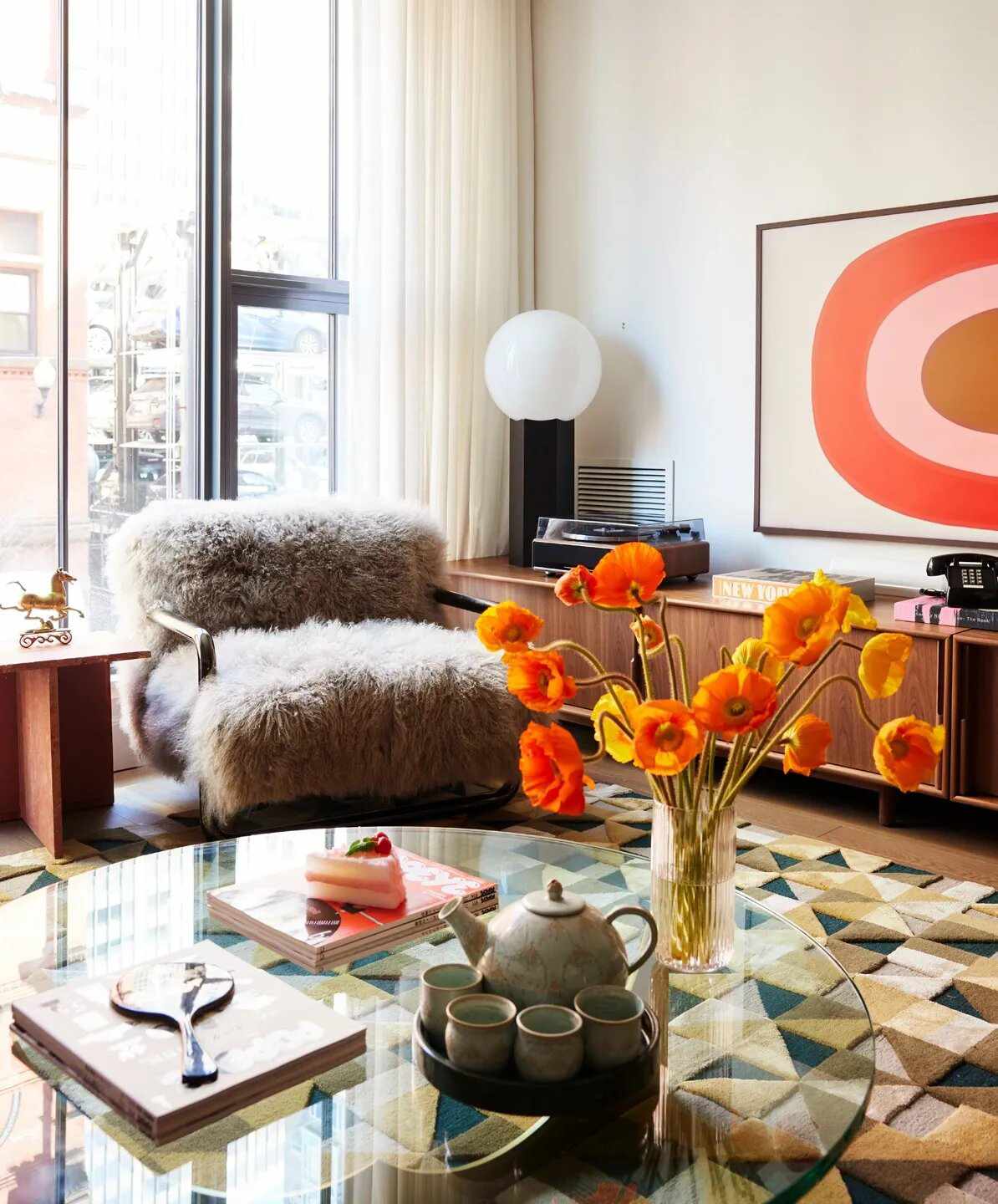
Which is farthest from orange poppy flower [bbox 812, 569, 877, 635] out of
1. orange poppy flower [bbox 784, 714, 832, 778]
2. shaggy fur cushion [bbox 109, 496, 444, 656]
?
shaggy fur cushion [bbox 109, 496, 444, 656]

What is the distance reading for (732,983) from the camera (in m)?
1.39

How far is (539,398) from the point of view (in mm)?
3818

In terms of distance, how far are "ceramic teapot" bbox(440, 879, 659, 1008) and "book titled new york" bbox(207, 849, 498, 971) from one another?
307 millimetres

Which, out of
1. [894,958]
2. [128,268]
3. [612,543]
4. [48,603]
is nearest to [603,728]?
[894,958]

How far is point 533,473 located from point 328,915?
2577 millimetres

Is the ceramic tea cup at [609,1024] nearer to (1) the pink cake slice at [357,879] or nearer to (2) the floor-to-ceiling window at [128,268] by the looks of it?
(1) the pink cake slice at [357,879]

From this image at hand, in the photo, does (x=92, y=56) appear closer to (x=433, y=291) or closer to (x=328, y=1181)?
(x=433, y=291)

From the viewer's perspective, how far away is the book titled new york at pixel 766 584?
3193 millimetres

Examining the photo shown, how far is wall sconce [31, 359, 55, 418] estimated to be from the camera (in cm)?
341

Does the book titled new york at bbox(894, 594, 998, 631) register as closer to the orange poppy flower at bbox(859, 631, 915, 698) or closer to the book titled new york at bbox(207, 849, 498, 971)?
the book titled new york at bbox(207, 849, 498, 971)

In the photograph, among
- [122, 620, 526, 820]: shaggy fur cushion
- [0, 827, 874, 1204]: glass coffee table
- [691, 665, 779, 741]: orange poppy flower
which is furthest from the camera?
[122, 620, 526, 820]: shaggy fur cushion

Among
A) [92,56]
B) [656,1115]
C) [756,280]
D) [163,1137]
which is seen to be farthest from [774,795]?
[92,56]

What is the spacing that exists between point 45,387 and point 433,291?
1.31 metres

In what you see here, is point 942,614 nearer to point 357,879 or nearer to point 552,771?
point 357,879
